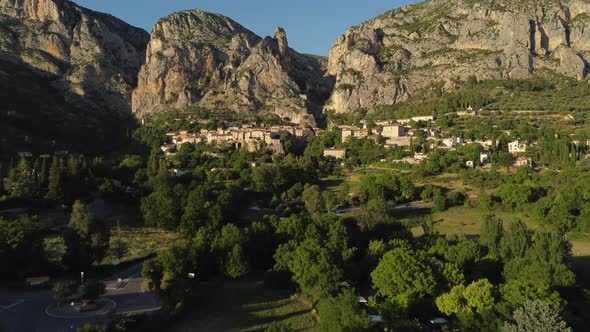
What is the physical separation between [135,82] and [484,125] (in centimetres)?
7776

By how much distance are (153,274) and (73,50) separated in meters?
102

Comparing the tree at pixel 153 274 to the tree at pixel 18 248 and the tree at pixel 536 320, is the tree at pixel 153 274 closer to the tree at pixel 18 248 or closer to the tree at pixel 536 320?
the tree at pixel 18 248

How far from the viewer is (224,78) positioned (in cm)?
11319

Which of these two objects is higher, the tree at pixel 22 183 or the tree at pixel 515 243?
the tree at pixel 22 183

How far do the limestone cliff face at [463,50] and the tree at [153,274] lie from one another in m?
86.6

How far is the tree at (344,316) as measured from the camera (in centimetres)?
1734

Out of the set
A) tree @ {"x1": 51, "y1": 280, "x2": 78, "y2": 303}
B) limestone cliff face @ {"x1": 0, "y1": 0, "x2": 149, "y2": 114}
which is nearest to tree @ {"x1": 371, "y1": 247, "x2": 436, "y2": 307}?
tree @ {"x1": 51, "y1": 280, "x2": 78, "y2": 303}

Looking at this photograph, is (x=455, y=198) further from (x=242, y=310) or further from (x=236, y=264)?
(x=242, y=310)

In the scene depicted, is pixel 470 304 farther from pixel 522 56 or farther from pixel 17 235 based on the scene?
pixel 522 56

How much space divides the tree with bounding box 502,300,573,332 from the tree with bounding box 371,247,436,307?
424 centimetres

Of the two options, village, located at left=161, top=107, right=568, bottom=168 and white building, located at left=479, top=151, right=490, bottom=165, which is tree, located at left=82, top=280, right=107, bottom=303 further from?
white building, located at left=479, top=151, right=490, bottom=165

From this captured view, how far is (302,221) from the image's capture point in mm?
32250

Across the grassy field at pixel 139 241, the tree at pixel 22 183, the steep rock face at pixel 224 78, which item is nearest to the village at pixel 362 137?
the steep rock face at pixel 224 78

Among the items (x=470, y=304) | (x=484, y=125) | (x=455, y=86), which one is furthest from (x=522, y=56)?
(x=470, y=304)
